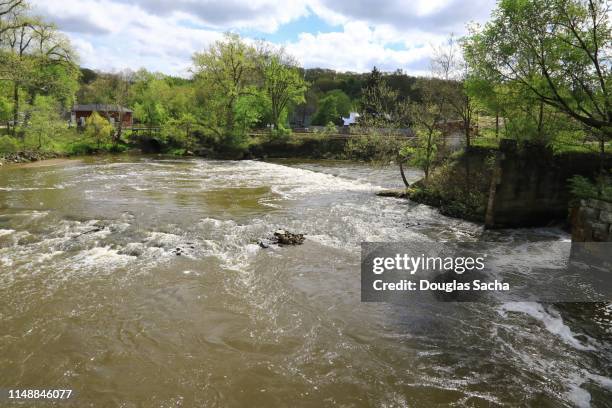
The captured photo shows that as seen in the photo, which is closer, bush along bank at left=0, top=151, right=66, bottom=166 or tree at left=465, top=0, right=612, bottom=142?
tree at left=465, top=0, right=612, bottom=142

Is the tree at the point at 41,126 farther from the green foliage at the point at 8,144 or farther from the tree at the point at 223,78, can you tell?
the tree at the point at 223,78

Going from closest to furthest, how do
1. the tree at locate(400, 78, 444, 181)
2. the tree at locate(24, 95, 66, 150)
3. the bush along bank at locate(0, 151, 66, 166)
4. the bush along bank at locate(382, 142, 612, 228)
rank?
the bush along bank at locate(382, 142, 612, 228)
the tree at locate(400, 78, 444, 181)
the bush along bank at locate(0, 151, 66, 166)
the tree at locate(24, 95, 66, 150)

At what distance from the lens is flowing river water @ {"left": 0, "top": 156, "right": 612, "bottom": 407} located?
587cm

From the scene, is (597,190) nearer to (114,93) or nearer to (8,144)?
(8,144)

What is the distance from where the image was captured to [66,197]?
19.3 meters

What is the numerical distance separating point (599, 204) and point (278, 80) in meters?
44.2

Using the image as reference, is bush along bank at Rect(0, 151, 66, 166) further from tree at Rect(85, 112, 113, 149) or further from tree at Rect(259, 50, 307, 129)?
tree at Rect(259, 50, 307, 129)

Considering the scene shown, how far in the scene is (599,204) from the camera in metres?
11.0

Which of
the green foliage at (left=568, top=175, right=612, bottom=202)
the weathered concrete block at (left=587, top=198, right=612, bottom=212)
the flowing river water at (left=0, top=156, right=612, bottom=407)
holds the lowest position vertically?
the flowing river water at (left=0, top=156, right=612, bottom=407)

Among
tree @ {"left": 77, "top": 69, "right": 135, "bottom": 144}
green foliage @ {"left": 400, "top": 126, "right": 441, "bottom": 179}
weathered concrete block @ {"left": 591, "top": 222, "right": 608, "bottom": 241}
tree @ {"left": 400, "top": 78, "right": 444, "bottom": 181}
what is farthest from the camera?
tree @ {"left": 77, "top": 69, "right": 135, "bottom": 144}

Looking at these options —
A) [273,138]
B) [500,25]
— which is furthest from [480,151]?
[273,138]

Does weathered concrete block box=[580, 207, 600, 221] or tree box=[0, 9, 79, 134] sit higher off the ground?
tree box=[0, 9, 79, 134]

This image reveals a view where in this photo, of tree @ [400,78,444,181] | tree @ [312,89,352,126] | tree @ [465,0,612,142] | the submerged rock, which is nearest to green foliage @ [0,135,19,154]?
the submerged rock

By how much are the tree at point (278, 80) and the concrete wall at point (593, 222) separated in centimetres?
4176
